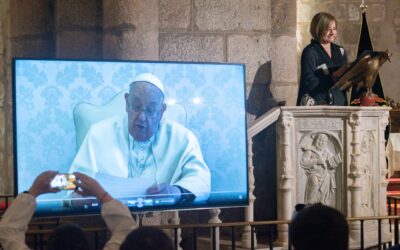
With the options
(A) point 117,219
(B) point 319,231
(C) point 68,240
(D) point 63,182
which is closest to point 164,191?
(D) point 63,182

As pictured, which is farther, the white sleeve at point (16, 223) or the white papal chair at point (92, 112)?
the white papal chair at point (92, 112)

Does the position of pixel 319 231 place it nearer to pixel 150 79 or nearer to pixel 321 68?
pixel 150 79

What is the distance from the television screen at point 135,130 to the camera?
14.7 feet

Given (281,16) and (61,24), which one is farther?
(281,16)

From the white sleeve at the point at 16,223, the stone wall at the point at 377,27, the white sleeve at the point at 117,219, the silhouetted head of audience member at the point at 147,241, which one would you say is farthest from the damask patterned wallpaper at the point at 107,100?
the stone wall at the point at 377,27

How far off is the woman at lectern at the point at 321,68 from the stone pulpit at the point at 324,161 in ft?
0.79

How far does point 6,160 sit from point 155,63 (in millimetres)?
2960

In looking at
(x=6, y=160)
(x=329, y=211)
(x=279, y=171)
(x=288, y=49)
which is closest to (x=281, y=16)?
(x=288, y=49)

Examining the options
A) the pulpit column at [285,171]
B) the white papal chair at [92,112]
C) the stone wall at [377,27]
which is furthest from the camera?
the stone wall at [377,27]

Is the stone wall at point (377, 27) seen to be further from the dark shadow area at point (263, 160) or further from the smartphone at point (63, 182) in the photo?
the smartphone at point (63, 182)

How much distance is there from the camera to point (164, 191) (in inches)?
187

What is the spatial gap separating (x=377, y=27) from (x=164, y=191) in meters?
6.68

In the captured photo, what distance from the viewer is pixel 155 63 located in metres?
4.77

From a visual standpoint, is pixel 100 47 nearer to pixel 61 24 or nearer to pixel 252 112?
pixel 61 24
